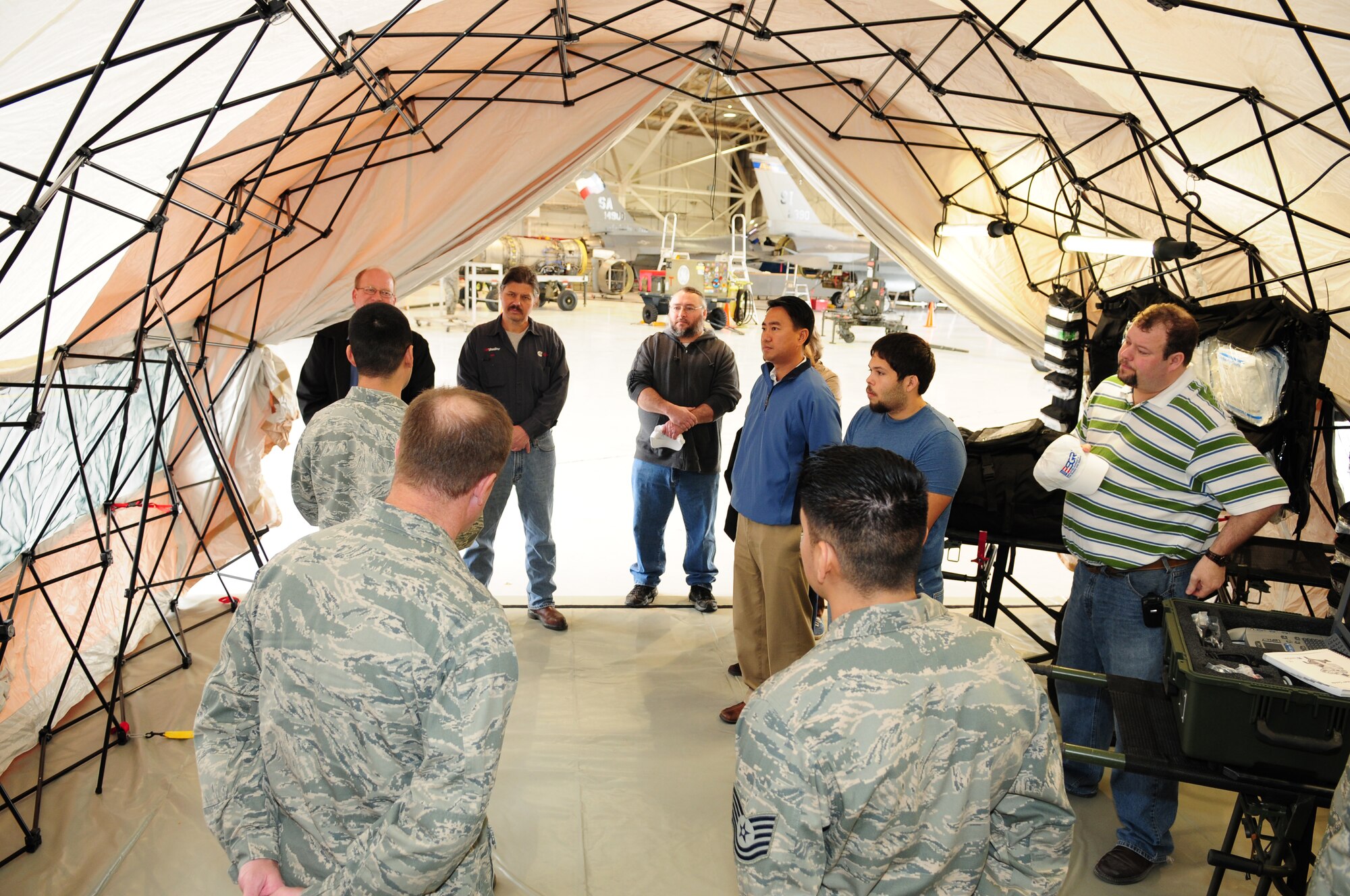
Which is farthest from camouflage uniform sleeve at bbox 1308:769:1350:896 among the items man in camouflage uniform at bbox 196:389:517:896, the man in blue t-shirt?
the man in blue t-shirt

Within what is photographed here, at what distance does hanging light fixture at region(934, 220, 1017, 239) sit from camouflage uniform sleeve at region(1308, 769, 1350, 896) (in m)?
3.90

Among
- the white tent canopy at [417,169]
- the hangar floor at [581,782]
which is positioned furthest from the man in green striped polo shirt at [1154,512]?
the white tent canopy at [417,169]

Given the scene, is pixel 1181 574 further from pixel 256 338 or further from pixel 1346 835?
pixel 256 338

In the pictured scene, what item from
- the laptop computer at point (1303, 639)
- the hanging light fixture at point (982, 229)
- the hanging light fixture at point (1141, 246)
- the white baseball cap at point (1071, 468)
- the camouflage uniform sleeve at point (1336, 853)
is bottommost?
the camouflage uniform sleeve at point (1336, 853)

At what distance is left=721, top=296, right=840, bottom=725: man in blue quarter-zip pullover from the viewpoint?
10.6 feet

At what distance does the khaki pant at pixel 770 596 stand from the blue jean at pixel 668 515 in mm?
1172

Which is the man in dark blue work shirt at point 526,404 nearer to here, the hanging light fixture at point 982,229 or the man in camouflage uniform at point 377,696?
the hanging light fixture at point 982,229

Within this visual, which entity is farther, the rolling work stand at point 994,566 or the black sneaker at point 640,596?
the black sneaker at point 640,596

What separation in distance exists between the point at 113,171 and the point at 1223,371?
15.2 ft

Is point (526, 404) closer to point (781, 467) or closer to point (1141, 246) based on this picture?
point (781, 467)

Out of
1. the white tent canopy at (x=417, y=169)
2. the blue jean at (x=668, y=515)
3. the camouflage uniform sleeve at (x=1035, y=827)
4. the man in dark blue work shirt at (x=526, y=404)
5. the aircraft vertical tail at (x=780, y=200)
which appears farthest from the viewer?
the aircraft vertical tail at (x=780, y=200)

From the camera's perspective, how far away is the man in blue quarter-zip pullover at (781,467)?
3.23 meters

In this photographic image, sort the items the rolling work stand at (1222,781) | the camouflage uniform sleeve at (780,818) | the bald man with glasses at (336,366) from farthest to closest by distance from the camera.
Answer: the bald man with glasses at (336,366) → the rolling work stand at (1222,781) → the camouflage uniform sleeve at (780,818)

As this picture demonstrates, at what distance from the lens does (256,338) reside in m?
4.60
